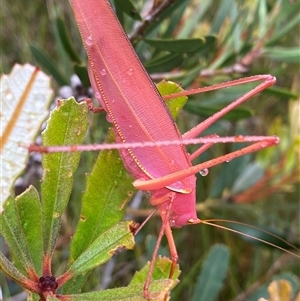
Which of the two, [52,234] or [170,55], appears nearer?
[52,234]

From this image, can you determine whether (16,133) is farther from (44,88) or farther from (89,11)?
(89,11)

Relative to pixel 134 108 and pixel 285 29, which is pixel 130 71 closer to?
pixel 134 108

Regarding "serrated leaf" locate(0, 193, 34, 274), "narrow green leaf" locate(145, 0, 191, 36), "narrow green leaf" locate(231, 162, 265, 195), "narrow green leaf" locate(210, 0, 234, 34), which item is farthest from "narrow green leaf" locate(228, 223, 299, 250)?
"serrated leaf" locate(0, 193, 34, 274)

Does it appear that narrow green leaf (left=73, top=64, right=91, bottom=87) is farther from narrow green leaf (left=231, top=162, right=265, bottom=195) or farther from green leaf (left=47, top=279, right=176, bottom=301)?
narrow green leaf (left=231, top=162, right=265, bottom=195)

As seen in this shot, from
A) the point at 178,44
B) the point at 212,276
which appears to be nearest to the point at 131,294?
the point at 178,44

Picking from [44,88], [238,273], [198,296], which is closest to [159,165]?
[44,88]
